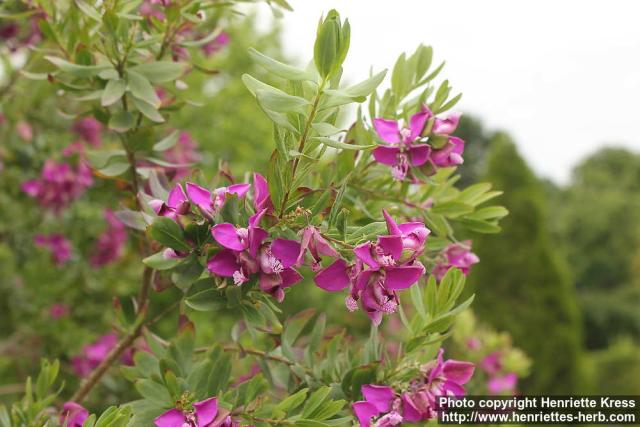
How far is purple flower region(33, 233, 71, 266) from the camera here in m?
3.12


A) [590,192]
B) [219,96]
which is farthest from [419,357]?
[590,192]

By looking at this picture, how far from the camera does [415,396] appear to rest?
1102 millimetres

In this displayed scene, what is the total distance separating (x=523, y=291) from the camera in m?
9.05

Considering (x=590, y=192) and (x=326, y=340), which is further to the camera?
(x=590, y=192)

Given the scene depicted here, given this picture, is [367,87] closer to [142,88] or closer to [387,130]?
[387,130]

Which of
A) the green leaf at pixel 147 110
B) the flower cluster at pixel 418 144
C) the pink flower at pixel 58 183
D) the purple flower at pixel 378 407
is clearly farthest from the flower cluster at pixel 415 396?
the pink flower at pixel 58 183

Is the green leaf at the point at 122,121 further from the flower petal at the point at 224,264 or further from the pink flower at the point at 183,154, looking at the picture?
the pink flower at the point at 183,154

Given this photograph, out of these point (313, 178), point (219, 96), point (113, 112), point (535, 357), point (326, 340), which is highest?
point (113, 112)

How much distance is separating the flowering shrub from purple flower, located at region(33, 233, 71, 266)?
159 cm

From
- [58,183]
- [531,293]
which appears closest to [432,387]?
[58,183]

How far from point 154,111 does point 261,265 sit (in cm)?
63

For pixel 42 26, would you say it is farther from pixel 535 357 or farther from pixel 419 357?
pixel 535 357

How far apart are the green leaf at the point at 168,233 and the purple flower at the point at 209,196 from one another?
0.17ft

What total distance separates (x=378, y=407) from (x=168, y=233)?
0.45 metres
